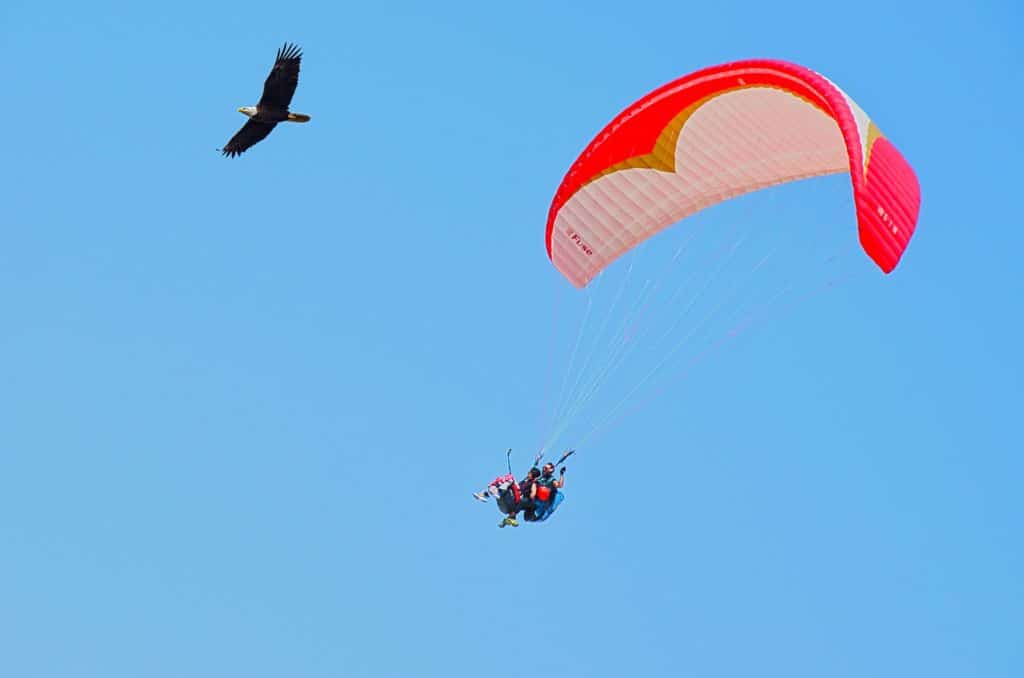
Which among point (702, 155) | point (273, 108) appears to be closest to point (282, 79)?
point (273, 108)

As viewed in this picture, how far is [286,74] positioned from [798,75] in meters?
8.24

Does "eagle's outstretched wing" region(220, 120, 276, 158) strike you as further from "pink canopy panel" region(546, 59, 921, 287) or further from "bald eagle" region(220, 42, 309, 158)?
"pink canopy panel" region(546, 59, 921, 287)

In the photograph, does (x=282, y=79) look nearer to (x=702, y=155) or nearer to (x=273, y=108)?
(x=273, y=108)

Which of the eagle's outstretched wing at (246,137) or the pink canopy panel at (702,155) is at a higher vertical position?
the eagle's outstretched wing at (246,137)

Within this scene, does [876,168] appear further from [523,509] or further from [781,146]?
[523,509]

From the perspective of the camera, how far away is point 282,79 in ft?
105

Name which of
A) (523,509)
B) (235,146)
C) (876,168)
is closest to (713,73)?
(876,168)

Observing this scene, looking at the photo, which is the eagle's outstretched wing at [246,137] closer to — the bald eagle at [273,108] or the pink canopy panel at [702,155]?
the bald eagle at [273,108]

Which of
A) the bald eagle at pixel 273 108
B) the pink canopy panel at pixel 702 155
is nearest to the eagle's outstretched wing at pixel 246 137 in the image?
the bald eagle at pixel 273 108

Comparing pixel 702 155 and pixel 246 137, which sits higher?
pixel 246 137

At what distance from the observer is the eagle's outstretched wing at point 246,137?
32.8 m

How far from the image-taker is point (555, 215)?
30.5m

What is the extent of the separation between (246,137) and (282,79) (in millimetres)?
1274

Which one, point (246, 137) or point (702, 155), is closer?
point (702, 155)
